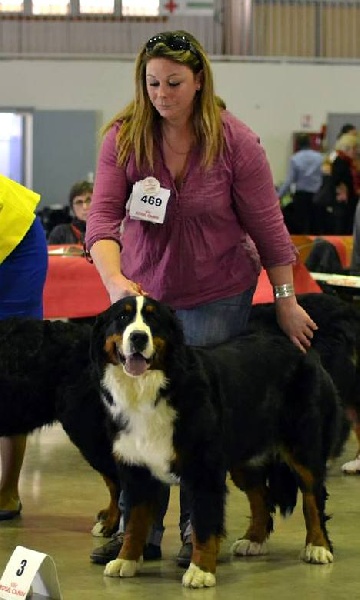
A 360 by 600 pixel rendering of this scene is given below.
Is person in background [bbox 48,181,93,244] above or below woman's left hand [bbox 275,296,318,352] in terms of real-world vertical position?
above

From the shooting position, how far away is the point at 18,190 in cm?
473

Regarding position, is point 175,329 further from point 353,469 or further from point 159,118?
point 353,469

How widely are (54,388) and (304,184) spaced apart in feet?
35.6

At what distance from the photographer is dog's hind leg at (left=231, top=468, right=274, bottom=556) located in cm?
411

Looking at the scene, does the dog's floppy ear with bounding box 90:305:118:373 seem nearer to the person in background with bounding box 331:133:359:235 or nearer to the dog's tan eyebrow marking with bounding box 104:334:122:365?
the dog's tan eyebrow marking with bounding box 104:334:122:365

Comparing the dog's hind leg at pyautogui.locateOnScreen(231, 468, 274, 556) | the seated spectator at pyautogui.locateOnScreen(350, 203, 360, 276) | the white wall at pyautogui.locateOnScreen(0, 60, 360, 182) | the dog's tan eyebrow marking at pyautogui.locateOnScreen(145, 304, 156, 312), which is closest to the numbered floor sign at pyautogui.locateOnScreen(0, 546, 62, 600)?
the dog's tan eyebrow marking at pyautogui.locateOnScreen(145, 304, 156, 312)

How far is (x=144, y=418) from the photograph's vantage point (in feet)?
11.6

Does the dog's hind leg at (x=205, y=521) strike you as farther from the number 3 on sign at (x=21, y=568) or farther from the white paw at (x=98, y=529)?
the white paw at (x=98, y=529)

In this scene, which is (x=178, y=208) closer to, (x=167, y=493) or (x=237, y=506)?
(x=167, y=493)

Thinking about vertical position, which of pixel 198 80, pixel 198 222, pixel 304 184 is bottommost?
pixel 198 222

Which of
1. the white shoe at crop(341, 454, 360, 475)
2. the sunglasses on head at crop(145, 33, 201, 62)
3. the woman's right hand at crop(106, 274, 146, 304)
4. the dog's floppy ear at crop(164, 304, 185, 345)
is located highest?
the sunglasses on head at crop(145, 33, 201, 62)

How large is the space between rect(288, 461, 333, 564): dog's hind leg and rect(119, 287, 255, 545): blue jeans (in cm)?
38

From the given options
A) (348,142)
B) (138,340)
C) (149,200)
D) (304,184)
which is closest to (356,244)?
(149,200)

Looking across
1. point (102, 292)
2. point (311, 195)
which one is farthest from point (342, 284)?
point (311, 195)
